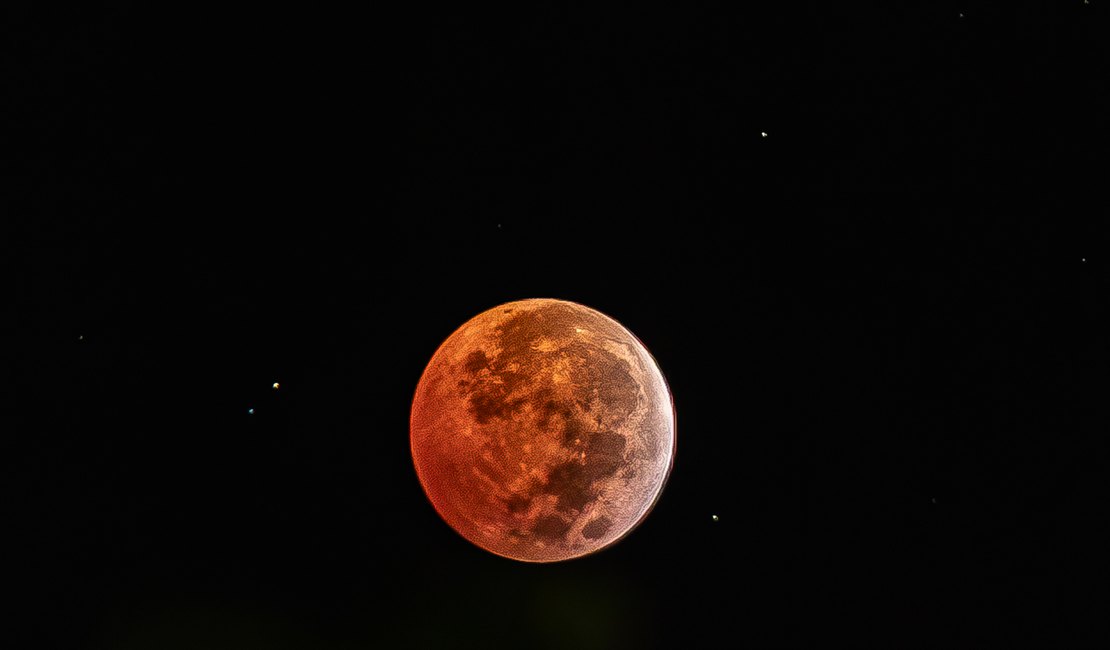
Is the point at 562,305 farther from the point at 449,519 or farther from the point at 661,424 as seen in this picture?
the point at 449,519

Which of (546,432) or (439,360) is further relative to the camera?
(439,360)

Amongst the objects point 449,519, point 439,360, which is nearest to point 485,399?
point 439,360

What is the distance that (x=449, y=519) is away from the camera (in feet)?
12.2

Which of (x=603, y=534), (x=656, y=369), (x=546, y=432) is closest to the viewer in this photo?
(x=546, y=432)

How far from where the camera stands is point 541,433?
3189 millimetres

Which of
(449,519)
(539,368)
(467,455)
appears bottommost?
(449,519)

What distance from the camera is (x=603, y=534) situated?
355cm

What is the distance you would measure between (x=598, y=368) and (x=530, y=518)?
2.59 feet

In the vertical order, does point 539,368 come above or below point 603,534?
above

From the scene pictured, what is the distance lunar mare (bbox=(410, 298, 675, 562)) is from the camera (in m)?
3.22

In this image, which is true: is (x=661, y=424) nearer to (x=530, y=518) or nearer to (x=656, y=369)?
(x=656, y=369)

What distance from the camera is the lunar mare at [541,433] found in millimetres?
3219

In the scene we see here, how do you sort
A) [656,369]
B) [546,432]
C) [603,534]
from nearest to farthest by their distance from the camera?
[546,432], [603,534], [656,369]

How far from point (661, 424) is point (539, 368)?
761mm
